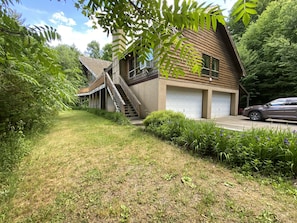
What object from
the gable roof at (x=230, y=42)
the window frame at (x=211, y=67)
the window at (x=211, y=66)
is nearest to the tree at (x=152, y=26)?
the window frame at (x=211, y=67)

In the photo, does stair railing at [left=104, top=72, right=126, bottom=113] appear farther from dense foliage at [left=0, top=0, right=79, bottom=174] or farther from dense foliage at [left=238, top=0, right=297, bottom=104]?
dense foliage at [left=238, top=0, right=297, bottom=104]

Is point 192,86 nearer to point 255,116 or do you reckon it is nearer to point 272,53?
point 255,116

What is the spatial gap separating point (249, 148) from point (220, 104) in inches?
385

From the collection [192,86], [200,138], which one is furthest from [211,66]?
[200,138]

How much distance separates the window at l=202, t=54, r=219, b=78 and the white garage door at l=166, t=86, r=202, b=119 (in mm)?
1377

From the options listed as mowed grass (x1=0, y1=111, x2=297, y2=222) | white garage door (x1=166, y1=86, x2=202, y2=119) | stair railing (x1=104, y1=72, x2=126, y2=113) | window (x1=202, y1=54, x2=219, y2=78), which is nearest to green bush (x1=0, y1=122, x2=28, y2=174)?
mowed grass (x1=0, y1=111, x2=297, y2=222)

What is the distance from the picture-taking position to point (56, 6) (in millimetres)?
1045

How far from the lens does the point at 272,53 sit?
13.7 m

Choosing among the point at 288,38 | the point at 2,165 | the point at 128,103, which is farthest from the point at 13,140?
the point at 288,38

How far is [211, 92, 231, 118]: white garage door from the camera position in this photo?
465 inches

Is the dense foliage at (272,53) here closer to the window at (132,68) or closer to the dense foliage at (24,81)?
the window at (132,68)

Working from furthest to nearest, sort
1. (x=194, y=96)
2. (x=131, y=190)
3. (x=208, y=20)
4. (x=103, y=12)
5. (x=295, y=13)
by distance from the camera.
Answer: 1. (x=295, y=13)
2. (x=194, y=96)
3. (x=131, y=190)
4. (x=103, y=12)
5. (x=208, y=20)

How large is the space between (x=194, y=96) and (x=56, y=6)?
398 inches

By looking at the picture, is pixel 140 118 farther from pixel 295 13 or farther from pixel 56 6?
pixel 295 13
